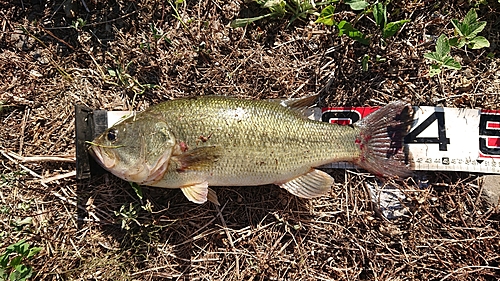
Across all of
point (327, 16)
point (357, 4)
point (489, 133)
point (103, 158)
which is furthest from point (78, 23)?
point (489, 133)

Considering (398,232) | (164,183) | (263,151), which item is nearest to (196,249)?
(164,183)

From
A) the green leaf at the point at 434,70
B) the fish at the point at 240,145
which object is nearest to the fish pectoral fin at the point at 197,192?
the fish at the point at 240,145

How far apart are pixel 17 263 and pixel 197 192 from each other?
1.61 metres

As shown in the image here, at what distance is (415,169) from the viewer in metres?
3.70

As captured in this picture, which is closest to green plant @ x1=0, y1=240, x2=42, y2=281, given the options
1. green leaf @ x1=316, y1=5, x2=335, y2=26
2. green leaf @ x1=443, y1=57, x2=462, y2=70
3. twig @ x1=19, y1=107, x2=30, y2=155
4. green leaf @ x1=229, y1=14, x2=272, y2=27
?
twig @ x1=19, y1=107, x2=30, y2=155

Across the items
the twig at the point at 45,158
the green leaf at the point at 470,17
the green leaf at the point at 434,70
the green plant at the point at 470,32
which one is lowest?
the twig at the point at 45,158

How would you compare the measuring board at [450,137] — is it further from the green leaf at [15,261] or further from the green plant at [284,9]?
the green leaf at [15,261]

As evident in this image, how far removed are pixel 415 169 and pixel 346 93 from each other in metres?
0.95

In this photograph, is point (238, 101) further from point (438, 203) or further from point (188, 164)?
point (438, 203)

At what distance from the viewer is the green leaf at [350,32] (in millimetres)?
3604

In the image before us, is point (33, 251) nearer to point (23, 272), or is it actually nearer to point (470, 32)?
point (23, 272)

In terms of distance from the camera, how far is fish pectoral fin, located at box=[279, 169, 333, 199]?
3527 mm

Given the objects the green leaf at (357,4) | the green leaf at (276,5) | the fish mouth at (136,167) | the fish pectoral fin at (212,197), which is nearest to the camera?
the fish mouth at (136,167)

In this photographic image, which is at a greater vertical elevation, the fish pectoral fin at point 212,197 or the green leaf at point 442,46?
the green leaf at point 442,46
